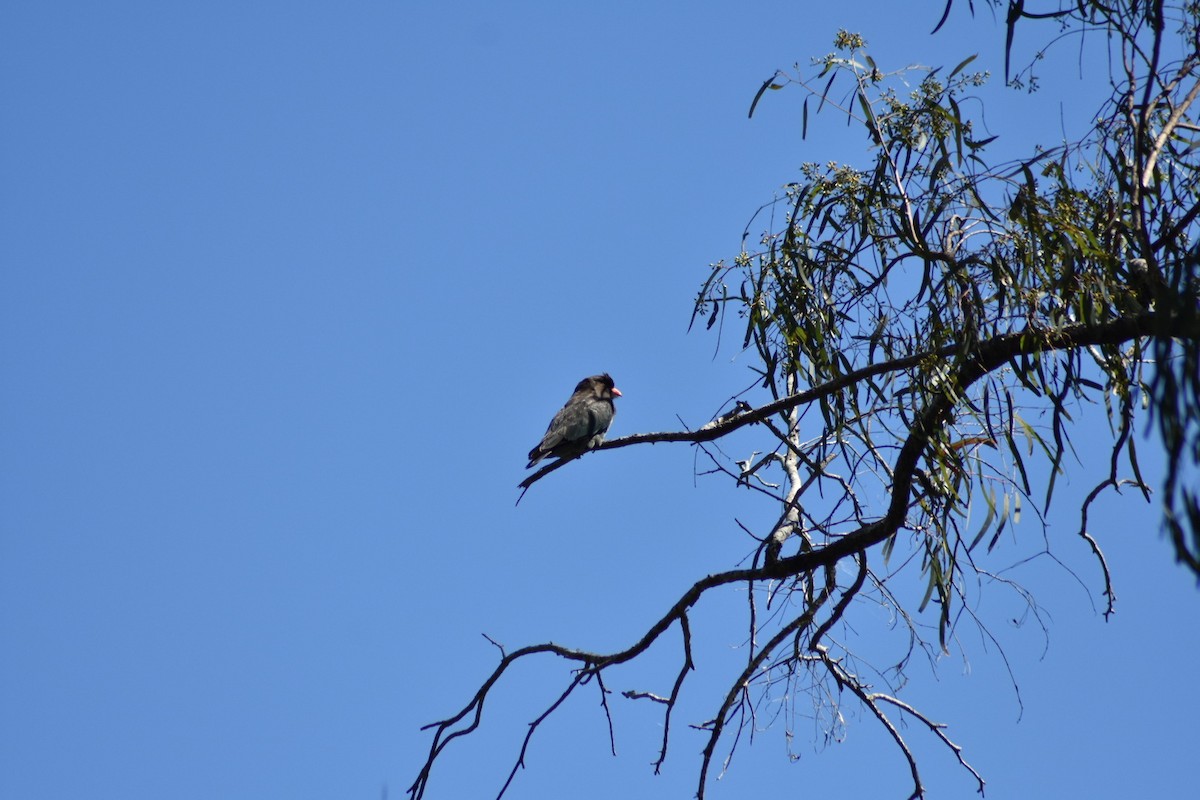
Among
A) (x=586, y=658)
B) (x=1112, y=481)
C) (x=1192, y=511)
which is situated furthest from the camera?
(x=586, y=658)

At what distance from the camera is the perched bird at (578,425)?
21.4 ft

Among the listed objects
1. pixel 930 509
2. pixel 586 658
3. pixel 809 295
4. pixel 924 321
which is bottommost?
pixel 586 658

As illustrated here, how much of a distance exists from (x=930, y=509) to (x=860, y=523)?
21cm

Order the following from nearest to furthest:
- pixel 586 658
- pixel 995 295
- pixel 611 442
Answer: pixel 995 295, pixel 586 658, pixel 611 442

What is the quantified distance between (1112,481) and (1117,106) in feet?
3.11

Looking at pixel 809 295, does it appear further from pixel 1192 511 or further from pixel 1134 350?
pixel 1192 511

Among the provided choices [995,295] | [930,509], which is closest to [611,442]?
[930,509]

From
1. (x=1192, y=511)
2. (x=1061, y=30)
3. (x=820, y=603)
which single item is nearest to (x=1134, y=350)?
(x=1061, y=30)

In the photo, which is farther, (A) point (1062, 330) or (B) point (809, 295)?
(B) point (809, 295)

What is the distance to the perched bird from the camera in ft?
21.4

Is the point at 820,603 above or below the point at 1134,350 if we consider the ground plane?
below

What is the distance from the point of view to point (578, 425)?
676 centimetres

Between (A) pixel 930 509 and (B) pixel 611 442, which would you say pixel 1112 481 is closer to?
(A) pixel 930 509

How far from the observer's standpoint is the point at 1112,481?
3.11 meters
